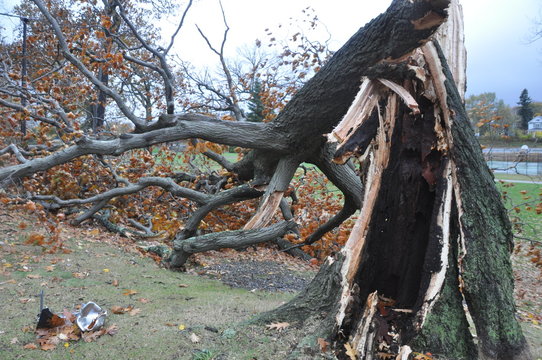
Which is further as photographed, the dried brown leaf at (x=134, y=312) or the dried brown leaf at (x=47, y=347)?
the dried brown leaf at (x=134, y=312)

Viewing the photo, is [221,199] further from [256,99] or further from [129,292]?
[256,99]

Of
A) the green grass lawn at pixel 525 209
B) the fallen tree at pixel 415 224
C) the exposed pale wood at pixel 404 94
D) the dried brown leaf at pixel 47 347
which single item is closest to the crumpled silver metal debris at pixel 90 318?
the dried brown leaf at pixel 47 347

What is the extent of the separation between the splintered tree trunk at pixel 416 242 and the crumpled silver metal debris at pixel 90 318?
1418 mm

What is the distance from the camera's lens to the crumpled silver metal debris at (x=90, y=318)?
10.7 ft

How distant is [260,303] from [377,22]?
123 inches

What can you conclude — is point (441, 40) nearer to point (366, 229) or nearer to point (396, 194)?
point (396, 194)

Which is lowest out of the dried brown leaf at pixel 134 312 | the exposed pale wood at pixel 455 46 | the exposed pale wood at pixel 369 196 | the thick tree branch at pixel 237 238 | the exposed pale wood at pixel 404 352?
the dried brown leaf at pixel 134 312

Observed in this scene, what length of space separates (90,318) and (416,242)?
267 cm

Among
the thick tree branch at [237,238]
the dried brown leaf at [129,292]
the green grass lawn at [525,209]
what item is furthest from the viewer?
the green grass lawn at [525,209]

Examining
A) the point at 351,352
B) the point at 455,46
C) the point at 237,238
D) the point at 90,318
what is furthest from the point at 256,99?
the point at 351,352

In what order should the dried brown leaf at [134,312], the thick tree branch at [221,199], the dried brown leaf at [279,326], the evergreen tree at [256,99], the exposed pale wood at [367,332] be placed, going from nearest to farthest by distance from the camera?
the exposed pale wood at [367,332] < the dried brown leaf at [279,326] < the dried brown leaf at [134,312] < the thick tree branch at [221,199] < the evergreen tree at [256,99]

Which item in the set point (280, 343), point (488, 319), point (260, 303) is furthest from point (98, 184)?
point (488, 319)

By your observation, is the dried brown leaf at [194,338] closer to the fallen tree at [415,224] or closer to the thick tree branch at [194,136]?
the fallen tree at [415,224]

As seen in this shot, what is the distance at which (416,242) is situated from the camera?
9.18ft
